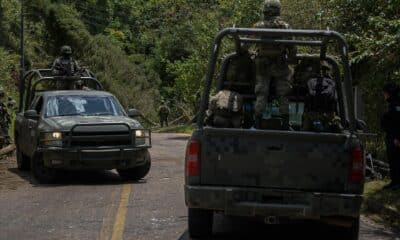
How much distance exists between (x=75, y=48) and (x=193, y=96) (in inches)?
558

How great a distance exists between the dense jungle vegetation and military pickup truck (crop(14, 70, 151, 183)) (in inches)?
169

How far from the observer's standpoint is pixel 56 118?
14.0 m

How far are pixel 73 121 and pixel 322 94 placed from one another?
6309 millimetres

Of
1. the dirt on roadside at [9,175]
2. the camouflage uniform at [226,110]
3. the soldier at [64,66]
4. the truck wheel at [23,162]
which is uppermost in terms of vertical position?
the soldier at [64,66]

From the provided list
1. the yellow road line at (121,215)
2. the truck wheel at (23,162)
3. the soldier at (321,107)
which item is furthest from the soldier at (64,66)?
the soldier at (321,107)

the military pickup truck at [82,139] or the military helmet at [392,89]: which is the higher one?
the military helmet at [392,89]

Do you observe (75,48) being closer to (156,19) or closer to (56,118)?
(156,19)

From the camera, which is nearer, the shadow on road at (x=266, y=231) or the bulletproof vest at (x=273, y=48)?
the bulletproof vest at (x=273, y=48)

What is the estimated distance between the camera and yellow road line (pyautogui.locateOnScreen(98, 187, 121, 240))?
877 cm

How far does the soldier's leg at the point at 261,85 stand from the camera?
849cm

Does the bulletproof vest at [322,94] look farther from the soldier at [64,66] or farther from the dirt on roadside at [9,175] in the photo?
the soldier at [64,66]

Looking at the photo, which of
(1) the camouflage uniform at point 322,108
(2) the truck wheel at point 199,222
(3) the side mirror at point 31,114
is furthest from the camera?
(3) the side mirror at point 31,114

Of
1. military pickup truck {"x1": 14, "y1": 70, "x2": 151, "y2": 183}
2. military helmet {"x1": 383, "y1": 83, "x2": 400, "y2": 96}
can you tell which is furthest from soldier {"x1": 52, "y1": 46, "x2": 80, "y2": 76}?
military helmet {"x1": 383, "y1": 83, "x2": 400, "y2": 96}

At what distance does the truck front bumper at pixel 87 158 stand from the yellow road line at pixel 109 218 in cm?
102
